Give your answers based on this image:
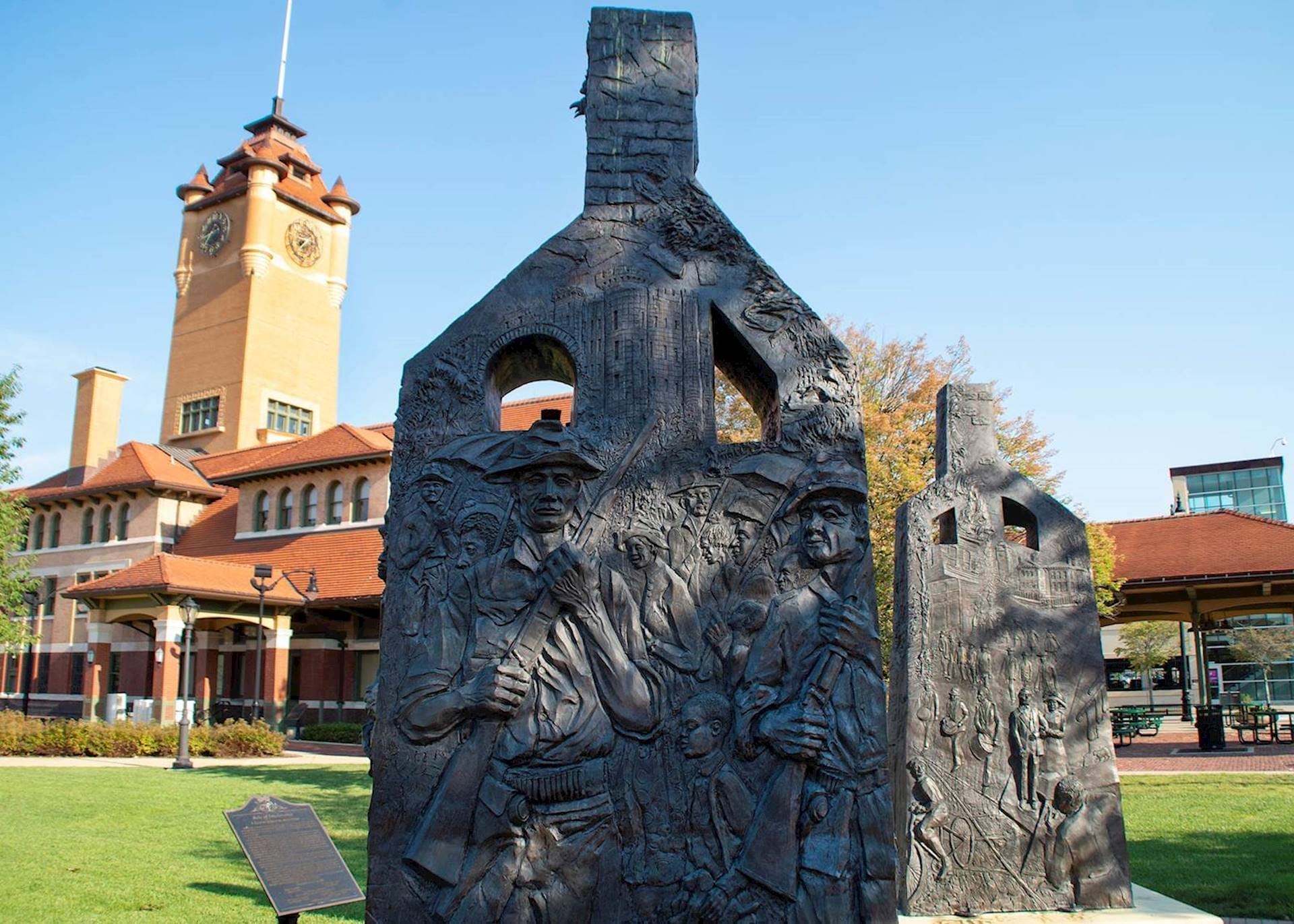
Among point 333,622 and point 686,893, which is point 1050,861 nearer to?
point 686,893

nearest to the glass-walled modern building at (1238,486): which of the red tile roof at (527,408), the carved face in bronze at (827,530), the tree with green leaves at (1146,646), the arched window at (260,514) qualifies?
the tree with green leaves at (1146,646)

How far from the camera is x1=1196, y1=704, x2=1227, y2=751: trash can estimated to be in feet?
67.4

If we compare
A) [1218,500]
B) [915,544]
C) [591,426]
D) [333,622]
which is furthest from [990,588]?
[1218,500]

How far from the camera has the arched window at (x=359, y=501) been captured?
101 feet

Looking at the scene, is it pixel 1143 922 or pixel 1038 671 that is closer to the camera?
pixel 1143 922

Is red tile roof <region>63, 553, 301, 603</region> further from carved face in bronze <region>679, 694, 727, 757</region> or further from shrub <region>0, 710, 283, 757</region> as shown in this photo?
carved face in bronze <region>679, 694, 727, 757</region>

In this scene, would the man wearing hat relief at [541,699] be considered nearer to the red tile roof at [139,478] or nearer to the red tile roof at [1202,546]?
the red tile roof at [1202,546]

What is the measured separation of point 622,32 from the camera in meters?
4.70

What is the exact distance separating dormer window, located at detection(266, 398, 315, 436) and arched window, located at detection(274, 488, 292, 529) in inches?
684

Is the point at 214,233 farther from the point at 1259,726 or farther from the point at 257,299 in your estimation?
the point at 1259,726

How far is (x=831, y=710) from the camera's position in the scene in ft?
12.8

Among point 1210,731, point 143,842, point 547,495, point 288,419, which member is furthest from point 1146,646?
point 288,419

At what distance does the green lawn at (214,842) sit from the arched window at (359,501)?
14072mm

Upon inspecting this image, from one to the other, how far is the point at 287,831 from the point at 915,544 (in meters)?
5.20
